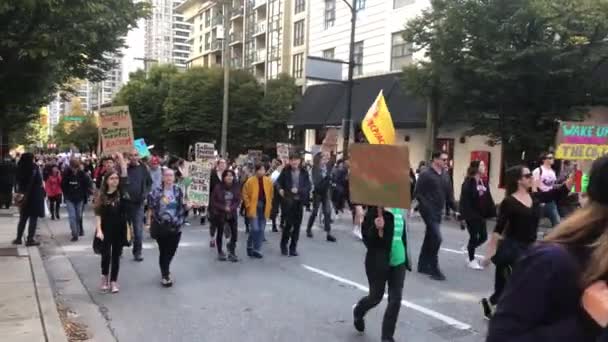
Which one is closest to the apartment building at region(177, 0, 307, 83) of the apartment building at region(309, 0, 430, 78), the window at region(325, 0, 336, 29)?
the apartment building at region(309, 0, 430, 78)

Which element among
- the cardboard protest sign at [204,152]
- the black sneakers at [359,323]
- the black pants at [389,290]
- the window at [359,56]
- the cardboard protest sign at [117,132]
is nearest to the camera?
the black pants at [389,290]

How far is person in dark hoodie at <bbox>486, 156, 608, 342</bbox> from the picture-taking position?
5.95ft

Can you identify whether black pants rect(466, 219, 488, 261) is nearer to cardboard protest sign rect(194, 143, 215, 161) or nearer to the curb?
the curb

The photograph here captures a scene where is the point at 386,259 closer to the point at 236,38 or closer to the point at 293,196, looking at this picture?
the point at 293,196

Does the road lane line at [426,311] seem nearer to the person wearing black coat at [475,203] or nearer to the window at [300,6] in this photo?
the person wearing black coat at [475,203]

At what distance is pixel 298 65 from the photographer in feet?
139

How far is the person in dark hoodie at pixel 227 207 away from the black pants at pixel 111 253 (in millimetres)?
2574

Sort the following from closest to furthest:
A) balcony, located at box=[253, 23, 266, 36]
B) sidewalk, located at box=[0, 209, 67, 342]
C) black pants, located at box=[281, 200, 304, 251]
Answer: sidewalk, located at box=[0, 209, 67, 342] < black pants, located at box=[281, 200, 304, 251] < balcony, located at box=[253, 23, 266, 36]

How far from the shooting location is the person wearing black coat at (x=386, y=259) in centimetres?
555

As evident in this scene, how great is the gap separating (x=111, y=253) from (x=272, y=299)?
2138mm

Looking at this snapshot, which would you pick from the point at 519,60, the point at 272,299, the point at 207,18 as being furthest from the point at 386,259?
the point at 207,18

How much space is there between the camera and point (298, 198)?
10.8 meters

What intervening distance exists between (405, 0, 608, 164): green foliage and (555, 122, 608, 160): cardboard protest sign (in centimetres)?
598

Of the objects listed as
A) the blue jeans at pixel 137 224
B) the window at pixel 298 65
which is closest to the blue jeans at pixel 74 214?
the blue jeans at pixel 137 224
